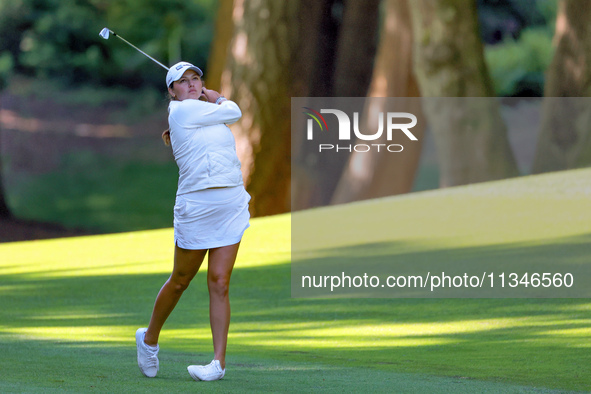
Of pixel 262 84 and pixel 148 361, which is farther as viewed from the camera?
pixel 262 84

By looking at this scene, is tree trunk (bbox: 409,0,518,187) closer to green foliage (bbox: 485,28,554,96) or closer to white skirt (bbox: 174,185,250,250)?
white skirt (bbox: 174,185,250,250)

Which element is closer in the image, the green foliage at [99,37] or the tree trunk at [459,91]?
the tree trunk at [459,91]

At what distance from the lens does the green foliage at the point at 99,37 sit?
44281mm

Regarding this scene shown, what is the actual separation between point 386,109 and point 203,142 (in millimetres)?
16225

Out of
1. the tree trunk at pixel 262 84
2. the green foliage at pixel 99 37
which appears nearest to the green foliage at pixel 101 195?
the green foliage at pixel 99 37

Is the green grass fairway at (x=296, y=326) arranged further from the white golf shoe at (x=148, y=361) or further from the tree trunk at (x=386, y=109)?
the tree trunk at (x=386, y=109)

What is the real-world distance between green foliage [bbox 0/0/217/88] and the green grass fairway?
3089 centimetres

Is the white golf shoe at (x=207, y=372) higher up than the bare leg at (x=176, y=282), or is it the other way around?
the bare leg at (x=176, y=282)

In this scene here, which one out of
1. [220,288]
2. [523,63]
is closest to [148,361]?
[220,288]

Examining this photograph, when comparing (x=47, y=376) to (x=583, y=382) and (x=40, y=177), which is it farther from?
Result: (x=40, y=177)

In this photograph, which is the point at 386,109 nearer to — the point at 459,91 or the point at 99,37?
the point at 459,91

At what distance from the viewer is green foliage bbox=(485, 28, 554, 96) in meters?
40.7

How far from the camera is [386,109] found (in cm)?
2156

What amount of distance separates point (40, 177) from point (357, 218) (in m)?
31.3
